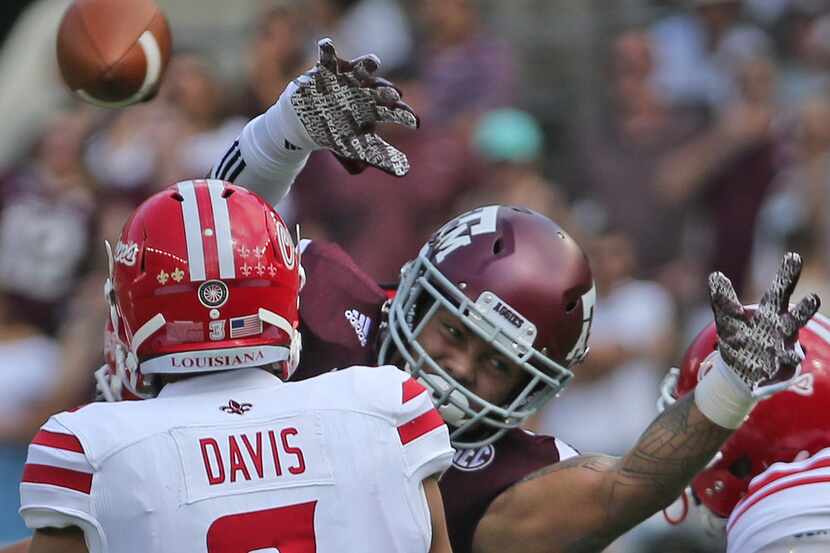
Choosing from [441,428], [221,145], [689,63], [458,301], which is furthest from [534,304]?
[689,63]

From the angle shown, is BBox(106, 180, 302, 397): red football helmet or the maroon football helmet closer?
BBox(106, 180, 302, 397): red football helmet

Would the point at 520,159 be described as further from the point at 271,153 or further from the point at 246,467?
the point at 246,467

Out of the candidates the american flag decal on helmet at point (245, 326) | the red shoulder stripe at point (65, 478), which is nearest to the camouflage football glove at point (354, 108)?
the american flag decal on helmet at point (245, 326)

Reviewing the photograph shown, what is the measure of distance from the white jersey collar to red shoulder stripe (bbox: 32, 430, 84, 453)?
22cm

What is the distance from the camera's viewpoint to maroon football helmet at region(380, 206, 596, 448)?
361 centimetres

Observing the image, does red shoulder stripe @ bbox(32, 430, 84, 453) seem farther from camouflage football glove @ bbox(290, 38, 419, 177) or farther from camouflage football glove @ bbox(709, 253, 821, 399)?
camouflage football glove @ bbox(709, 253, 821, 399)

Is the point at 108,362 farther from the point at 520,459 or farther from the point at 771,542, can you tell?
the point at 771,542

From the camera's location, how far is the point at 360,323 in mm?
3854

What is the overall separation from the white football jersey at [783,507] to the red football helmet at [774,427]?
0.24ft

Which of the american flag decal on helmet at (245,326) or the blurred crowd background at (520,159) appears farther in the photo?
the blurred crowd background at (520,159)

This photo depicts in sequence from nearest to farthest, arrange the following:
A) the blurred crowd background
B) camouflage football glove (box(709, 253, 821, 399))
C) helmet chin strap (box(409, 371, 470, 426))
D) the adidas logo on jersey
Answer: camouflage football glove (box(709, 253, 821, 399))
helmet chin strap (box(409, 371, 470, 426))
the adidas logo on jersey
the blurred crowd background

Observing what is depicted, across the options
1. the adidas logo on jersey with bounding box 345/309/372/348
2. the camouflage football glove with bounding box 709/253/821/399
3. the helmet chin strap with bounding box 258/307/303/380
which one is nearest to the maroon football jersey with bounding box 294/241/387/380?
the adidas logo on jersey with bounding box 345/309/372/348

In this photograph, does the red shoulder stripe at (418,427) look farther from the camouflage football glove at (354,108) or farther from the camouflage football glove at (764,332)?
the camouflage football glove at (354,108)

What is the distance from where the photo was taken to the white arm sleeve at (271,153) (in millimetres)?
3852
